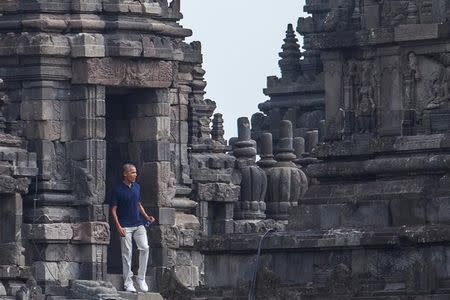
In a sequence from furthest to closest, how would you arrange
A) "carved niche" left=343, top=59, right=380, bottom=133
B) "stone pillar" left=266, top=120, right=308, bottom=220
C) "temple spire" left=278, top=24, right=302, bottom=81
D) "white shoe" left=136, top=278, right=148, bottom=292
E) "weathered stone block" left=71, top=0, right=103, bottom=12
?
"temple spire" left=278, top=24, right=302, bottom=81 < "stone pillar" left=266, top=120, right=308, bottom=220 < "weathered stone block" left=71, top=0, right=103, bottom=12 < "white shoe" left=136, top=278, right=148, bottom=292 < "carved niche" left=343, top=59, right=380, bottom=133

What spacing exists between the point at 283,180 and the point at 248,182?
65cm

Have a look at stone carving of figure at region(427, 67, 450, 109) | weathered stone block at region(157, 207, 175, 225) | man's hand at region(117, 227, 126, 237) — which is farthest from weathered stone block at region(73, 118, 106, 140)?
stone carving of figure at region(427, 67, 450, 109)

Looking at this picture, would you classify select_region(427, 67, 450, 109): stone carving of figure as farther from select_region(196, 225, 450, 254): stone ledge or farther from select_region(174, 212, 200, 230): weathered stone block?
select_region(174, 212, 200, 230): weathered stone block

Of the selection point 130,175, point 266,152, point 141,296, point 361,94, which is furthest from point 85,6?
point 361,94

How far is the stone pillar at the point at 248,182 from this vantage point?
248ft

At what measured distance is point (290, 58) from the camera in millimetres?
84438

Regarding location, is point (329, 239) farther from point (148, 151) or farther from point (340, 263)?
point (148, 151)

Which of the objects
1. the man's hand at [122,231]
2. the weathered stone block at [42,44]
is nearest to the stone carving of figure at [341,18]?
the man's hand at [122,231]

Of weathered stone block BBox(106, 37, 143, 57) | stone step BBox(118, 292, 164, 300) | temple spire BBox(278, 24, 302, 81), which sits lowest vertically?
stone step BBox(118, 292, 164, 300)

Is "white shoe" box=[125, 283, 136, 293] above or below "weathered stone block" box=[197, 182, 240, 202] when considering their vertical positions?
below

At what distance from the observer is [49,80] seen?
71.6m

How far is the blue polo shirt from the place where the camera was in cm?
5712

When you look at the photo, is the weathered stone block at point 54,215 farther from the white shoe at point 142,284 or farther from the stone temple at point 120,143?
the white shoe at point 142,284

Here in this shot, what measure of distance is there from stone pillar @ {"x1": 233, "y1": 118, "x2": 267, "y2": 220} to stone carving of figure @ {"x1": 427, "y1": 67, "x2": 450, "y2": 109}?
28.4 meters
